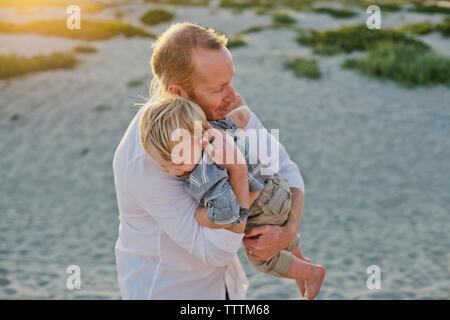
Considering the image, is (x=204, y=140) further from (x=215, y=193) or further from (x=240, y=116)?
(x=240, y=116)

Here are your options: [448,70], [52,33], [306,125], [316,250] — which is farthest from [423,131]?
[52,33]

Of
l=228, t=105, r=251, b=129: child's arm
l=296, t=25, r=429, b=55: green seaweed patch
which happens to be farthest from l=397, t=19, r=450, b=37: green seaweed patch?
l=228, t=105, r=251, b=129: child's arm

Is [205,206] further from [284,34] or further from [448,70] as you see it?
[284,34]

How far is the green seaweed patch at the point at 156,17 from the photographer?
21562 mm

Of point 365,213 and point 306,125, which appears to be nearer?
point 365,213

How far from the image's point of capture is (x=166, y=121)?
2197 mm

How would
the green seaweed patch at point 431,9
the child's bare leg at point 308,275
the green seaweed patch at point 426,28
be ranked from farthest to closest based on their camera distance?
1. the green seaweed patch at point 431,9
2. the green seaweed patch at point 426,28
3. the child's bare leg at point 308,275

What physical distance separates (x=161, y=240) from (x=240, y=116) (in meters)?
0.77

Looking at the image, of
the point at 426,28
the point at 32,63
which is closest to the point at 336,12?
the point at 426,28

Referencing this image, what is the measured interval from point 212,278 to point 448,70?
13607 millimetres

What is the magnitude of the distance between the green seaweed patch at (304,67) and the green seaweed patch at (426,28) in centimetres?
586

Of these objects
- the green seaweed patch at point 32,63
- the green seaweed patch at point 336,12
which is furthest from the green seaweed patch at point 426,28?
the green seaweed patch at point 32,63

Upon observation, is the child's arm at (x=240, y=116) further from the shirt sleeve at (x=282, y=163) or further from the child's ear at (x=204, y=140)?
the child's ear at (x=204, y=140)

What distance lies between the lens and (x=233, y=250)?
90.5 inches
